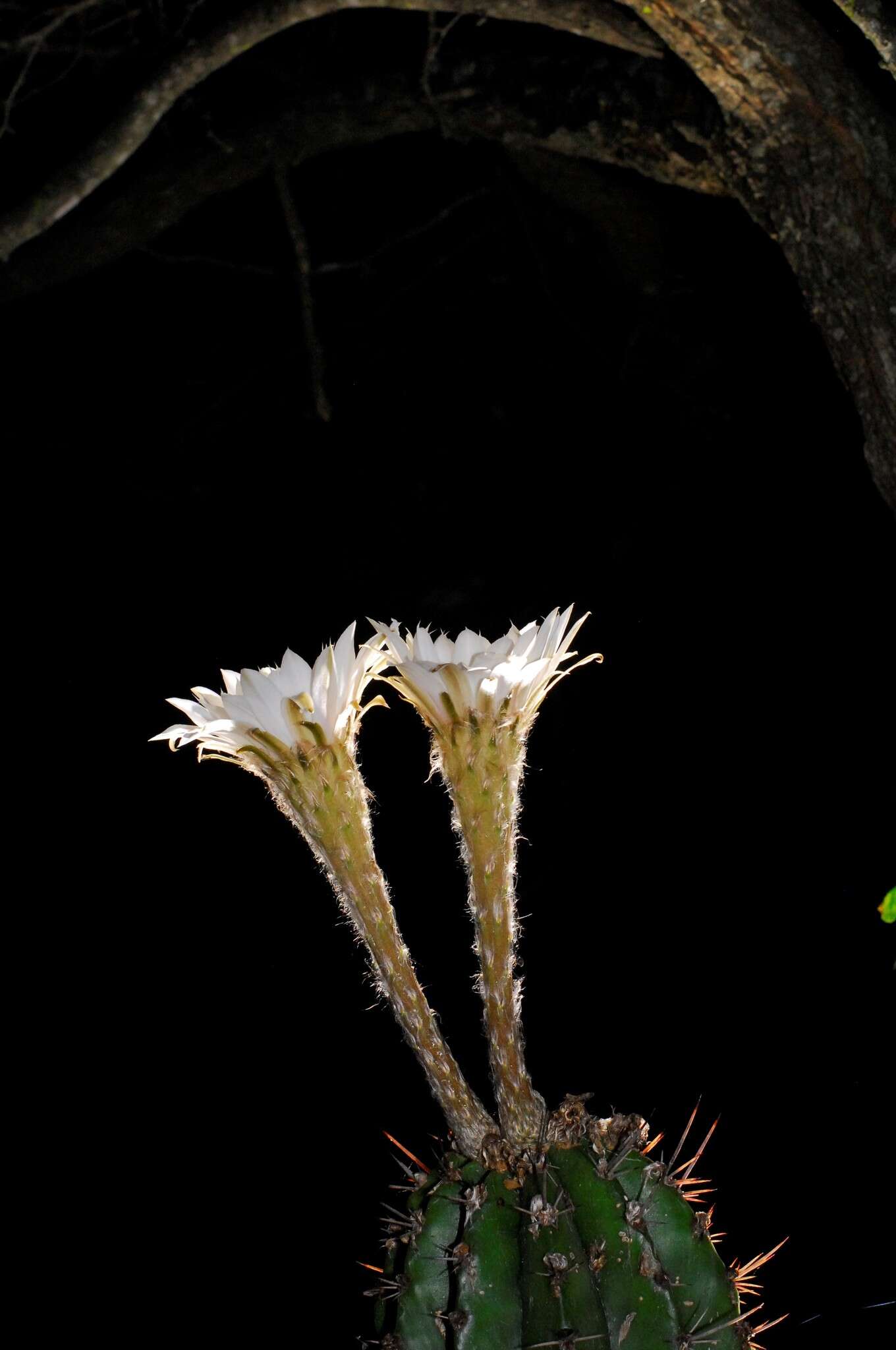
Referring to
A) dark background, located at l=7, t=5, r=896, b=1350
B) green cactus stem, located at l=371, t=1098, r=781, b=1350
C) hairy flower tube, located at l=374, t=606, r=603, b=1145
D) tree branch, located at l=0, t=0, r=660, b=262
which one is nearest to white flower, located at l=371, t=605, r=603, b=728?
hairy flower tube, located at l=374, t=606, r=603, b=1145

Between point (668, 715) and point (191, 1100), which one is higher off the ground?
point (668, 715)

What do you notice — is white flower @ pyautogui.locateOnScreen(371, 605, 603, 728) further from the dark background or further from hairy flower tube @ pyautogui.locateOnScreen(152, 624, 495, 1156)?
the dark background

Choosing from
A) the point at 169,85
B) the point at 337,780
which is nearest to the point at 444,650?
the point at 337,780

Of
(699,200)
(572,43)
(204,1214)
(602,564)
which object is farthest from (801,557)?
(204,1214)

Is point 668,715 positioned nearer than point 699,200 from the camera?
Yes

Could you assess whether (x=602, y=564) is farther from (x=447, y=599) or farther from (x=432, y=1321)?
(x=432, y=1321)

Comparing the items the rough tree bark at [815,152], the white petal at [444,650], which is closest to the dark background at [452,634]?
the rough tree bark at [815,152]

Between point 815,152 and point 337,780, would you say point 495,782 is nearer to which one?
point 337,780
